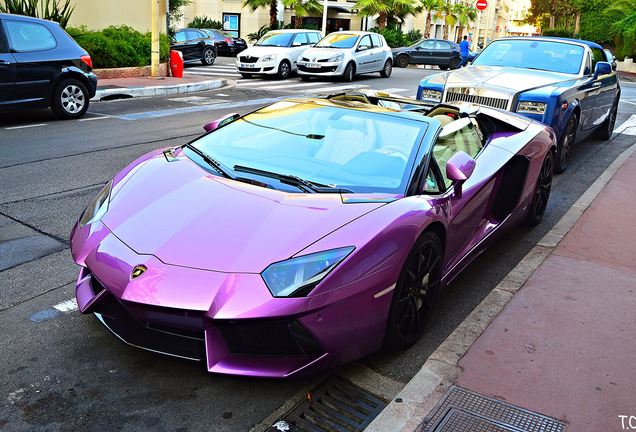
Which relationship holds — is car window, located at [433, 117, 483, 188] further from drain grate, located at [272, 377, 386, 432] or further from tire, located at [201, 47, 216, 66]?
tire, located at [201, 47, 216, 66]

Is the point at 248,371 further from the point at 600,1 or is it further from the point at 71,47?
the point at 600,1

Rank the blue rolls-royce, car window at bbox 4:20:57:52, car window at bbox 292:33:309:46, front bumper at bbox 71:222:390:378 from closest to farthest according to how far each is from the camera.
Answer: front bumper at bbox 71:222:390:378
the blue rolls-royce
car window at bbox 4:20:57:52
car window at bbox 292:33:309:46

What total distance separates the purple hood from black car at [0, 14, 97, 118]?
7.33 m

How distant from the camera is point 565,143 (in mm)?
8258

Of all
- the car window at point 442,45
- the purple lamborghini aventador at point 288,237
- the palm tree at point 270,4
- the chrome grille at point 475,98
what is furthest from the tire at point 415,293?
the palm tree at point 270,4

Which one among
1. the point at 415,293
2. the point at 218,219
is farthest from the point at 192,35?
the point at 415,293

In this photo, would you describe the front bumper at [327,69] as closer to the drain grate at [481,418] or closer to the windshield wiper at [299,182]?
the windshield wiper at [299,182]

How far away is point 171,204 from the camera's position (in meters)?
3.42

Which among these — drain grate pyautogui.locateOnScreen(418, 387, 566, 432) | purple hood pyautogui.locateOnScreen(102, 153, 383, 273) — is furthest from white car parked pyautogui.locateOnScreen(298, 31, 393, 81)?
drain grate pyautogui.locateOnScreen(418, 387, 566, 432)

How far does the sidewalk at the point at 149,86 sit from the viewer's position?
1431cm

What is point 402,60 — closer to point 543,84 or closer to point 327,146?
point 543,84

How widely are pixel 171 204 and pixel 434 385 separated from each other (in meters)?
1.72

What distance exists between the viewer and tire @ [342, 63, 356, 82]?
63.4 ft

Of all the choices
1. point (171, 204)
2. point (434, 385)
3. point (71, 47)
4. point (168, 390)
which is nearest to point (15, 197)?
point (171, 204)
